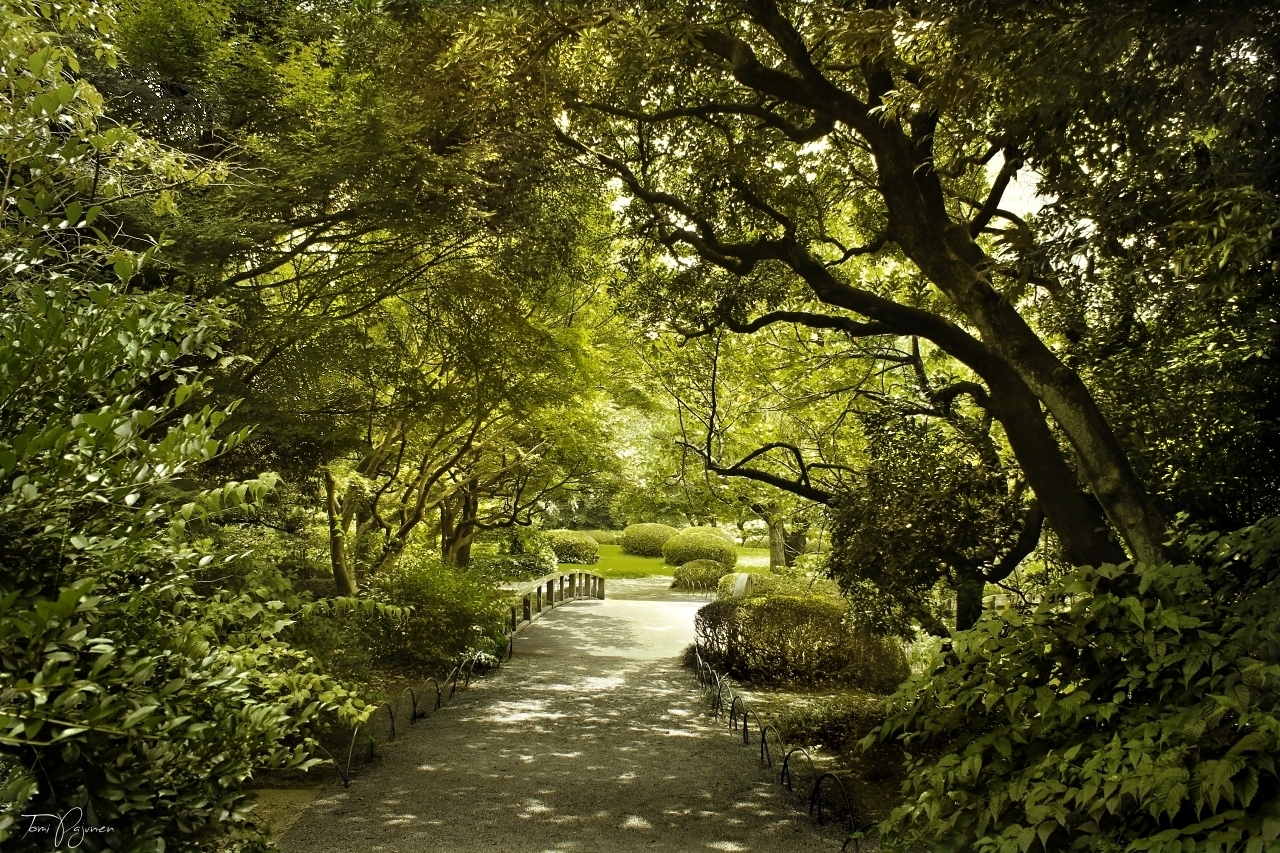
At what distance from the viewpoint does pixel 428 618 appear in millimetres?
10273

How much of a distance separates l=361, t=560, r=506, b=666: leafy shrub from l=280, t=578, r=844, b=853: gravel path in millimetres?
711

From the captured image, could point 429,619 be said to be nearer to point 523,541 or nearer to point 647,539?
point 523,541

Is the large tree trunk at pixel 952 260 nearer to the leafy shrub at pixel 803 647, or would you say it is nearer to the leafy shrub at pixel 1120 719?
the leafy shrub at pixel 1120 719

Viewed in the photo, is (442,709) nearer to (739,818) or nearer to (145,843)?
(739,818)

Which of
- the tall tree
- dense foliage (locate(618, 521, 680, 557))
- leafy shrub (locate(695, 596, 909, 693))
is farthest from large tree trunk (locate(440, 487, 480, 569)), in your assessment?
dense foliage (locate(618, 521, 680, 557))

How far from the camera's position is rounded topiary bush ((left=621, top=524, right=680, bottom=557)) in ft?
116

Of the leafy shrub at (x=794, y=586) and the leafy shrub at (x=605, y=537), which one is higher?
the leafy shrub at (x=605, y=537)

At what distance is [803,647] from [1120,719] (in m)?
7.45

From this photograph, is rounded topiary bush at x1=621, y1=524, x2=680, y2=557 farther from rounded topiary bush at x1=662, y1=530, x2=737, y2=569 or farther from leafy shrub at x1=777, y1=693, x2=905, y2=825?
leafy shrub at x1=777, y1=693, x2=905, y2=825

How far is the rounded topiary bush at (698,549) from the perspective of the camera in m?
29.6

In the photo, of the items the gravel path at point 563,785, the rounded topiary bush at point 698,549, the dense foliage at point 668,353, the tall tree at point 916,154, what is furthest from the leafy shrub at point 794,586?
the rounded topiary bush at point 698,549

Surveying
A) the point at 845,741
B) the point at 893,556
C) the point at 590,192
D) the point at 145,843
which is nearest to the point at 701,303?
the point at 590,192

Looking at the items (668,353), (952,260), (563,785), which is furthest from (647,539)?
(952,260)

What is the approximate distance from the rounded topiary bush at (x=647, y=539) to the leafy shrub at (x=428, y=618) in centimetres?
2451
